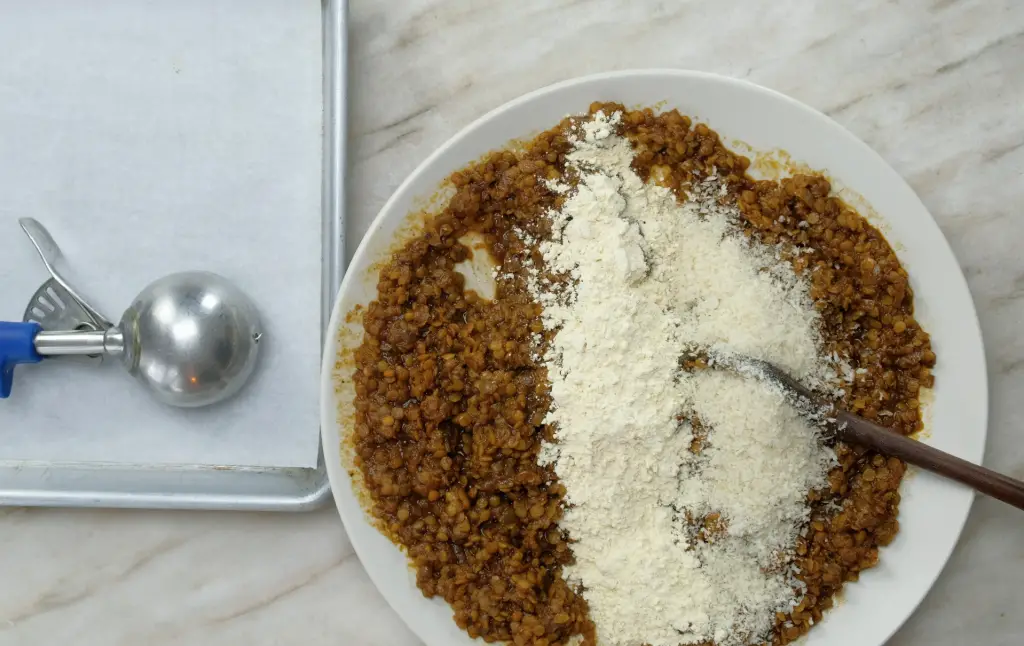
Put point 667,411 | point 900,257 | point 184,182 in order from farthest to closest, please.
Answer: point 184,182 < point 900,257 < point 667,411

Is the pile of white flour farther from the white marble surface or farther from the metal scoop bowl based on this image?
the metal scoop bowl

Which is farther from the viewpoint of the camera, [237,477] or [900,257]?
[237,477]

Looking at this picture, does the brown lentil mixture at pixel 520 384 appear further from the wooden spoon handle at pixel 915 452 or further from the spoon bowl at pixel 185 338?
the spoon bowl at pixel 185 338

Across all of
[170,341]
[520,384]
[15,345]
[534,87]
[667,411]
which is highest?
[534,87]

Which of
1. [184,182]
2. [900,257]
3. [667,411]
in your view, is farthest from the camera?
[184,182]

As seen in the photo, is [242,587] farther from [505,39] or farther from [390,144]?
[505,39]

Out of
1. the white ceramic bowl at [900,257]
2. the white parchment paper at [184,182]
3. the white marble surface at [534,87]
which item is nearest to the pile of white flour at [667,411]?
the white ceramic bowl at [900,257]

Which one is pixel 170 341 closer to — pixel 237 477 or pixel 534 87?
pixel 237 477

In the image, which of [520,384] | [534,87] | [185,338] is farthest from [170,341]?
[534,87]
